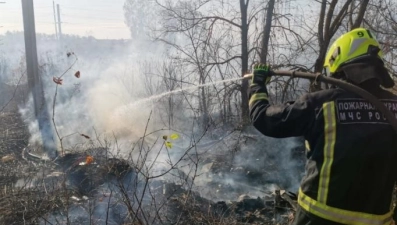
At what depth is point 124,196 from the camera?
3.86 meters

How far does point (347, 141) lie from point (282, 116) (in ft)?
1.33

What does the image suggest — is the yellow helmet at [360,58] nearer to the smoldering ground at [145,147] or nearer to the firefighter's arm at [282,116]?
the firefighter's arm at [282,116]

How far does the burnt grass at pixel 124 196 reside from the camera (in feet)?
14.9

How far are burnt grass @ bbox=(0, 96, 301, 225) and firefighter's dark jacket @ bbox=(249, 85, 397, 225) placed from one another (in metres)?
1.76

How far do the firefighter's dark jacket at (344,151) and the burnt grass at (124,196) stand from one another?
176cm

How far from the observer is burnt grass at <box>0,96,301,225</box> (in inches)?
179

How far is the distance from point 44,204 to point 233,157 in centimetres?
432

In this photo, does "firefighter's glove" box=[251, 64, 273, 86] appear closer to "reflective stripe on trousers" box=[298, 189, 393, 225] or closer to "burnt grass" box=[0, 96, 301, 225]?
"reflective stripe on trousers" box=[298, 189, 393, 225]

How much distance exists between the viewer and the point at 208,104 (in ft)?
41.5

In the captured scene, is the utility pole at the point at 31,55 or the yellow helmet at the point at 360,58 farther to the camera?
the utility pole at the point at 31,55

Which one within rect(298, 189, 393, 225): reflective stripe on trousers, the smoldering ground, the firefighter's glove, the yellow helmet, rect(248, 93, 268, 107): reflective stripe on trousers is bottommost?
the smoldering ground

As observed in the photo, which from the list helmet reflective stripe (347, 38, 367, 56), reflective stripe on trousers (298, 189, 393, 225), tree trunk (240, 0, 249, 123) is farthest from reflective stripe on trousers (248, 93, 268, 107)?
tree trunk (240, 0, 249, 123)

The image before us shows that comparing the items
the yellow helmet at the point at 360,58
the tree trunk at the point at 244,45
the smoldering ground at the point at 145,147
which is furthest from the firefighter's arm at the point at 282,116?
the tree trunk at the point at 244,45

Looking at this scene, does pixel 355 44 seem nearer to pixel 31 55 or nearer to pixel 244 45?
pixel 244 45
